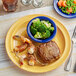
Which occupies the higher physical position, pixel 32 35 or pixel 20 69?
pixel 32 35

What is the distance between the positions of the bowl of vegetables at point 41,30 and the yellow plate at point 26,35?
10 cm

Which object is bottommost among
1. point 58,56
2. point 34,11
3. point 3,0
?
point 58,56

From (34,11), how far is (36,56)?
527 millimetres

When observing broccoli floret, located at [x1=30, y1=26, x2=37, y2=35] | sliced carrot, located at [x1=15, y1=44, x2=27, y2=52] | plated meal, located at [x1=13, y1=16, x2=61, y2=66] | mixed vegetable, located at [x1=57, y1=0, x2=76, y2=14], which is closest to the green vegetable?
mixed vegetable, located at [x1=57, y1=0, x2=76, y2=14]

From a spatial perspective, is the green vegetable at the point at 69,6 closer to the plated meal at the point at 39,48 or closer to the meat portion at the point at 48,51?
the plated meal at the point at 39,48

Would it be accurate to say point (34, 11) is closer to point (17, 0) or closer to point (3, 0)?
point (17, 0)

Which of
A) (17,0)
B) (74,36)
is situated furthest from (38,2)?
(74,36)

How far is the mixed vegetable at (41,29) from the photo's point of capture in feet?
4.82

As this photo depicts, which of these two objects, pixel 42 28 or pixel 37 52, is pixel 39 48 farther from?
pixel 42 28

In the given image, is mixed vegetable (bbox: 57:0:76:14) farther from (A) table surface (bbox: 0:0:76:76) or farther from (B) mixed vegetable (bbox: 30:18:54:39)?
(B) mixed vegetable (bbox: 30:18:54:39)

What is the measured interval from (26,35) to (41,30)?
16 centimetres

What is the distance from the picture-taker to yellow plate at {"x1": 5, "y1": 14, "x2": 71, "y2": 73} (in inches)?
54.3

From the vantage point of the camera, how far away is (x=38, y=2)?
1800 millimetres

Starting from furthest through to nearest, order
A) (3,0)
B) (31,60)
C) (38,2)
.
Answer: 1. (38,2)
2. (3,0)
3. (31,60)
